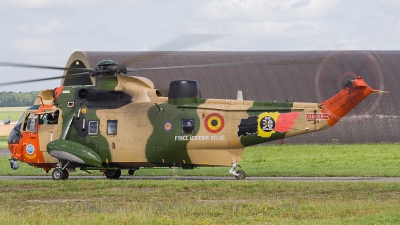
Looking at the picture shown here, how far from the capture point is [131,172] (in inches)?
1329

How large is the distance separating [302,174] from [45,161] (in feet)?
34.7

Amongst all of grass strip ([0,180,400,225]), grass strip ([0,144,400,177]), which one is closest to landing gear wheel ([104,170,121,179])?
grass strip ([0,144,400,177])

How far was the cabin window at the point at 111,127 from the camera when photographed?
30609 millimetres

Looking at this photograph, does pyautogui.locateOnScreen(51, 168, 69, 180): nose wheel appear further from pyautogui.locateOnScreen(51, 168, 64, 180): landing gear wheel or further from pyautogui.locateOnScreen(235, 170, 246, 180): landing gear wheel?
pyautogui.locateOnScreen(235, 170, 246, 180): landing gear wheel

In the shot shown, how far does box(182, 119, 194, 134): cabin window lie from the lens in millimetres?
29547

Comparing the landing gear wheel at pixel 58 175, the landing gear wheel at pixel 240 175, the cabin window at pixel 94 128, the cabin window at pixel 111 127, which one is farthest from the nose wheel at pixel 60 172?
the landing gear wheel at pixel 240 175

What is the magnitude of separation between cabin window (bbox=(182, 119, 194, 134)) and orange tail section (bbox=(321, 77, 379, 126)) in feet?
16.2

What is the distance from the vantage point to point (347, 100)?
2798cm

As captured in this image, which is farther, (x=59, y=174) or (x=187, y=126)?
(x=59, y=174)

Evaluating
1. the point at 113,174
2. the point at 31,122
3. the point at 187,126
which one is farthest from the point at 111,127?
the point at 31,122

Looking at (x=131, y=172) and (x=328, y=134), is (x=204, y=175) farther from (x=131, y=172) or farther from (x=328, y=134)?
(x=328, y=134)

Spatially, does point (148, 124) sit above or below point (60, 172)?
above

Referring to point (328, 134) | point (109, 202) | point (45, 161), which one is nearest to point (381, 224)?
point (109, 202)

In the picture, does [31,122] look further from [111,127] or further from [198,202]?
[198,202]
